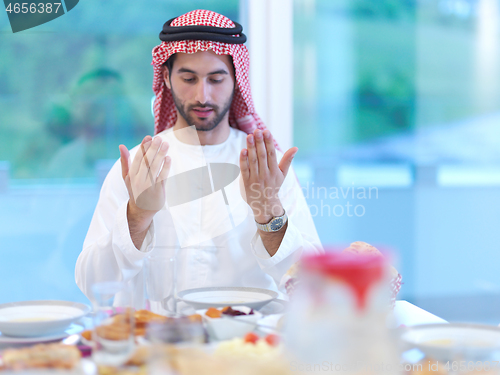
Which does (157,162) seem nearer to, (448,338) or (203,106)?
(203,106)

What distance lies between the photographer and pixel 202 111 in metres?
1.77

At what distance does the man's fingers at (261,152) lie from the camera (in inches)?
56.8

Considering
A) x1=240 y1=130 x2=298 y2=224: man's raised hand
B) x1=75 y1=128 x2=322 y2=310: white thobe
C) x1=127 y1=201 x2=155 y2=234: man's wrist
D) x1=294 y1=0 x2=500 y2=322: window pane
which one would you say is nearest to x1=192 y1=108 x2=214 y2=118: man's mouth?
x1=75 y1=128 x2=322 y2=310: white thobe

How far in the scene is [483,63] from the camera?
375 centimetres

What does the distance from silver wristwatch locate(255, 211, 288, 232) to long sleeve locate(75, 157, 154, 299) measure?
34 centimetres

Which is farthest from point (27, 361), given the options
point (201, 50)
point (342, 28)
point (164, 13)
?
point (342, 28)

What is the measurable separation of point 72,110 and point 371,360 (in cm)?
249

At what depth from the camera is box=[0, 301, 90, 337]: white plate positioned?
0.92 m

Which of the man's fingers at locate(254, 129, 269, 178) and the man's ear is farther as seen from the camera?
the man's ear

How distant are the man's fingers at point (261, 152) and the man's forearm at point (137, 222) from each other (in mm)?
345

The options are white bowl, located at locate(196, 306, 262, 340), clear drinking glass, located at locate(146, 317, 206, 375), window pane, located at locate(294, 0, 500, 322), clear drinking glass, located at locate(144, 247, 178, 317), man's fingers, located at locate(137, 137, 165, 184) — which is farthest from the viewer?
window pane, located at locate(294, 0, 500, 322)

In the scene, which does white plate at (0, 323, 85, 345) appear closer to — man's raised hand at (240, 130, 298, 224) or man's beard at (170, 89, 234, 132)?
man's raised hand at (240, 130, 298, 224)

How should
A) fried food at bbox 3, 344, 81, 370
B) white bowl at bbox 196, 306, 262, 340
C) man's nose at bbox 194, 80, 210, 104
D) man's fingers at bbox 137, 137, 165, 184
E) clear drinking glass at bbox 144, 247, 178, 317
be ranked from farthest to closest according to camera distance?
man's nose at bbox 194, 80, 210, 104
man's fingers at bbox 137, 137, 165, 184
clear drinking glass at bbox 144, 247, 178, 317
white bowl at bbox 196, 306, 262, 340
fried food at bbox 3, 344, 81, 370

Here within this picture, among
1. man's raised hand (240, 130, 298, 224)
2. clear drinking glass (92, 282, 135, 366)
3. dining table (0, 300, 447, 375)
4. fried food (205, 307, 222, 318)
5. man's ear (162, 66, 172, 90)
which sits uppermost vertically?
man's ear (162, 66, 172, 90)
